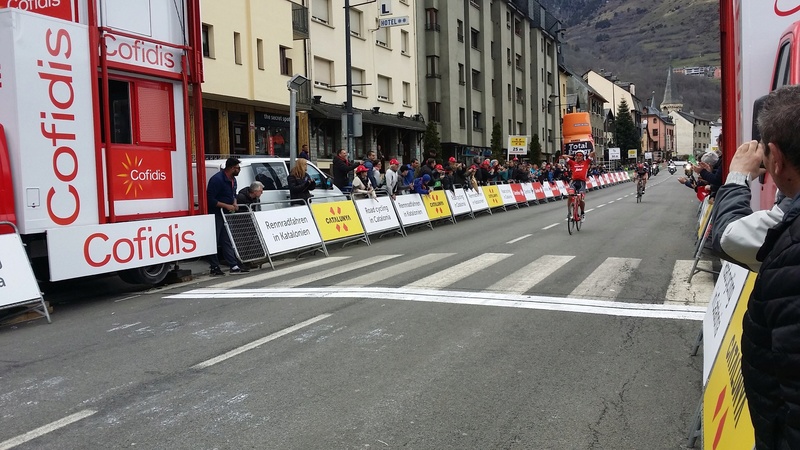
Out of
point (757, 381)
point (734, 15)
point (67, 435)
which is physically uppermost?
point (734, 15)

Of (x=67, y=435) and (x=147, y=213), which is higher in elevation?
(x=147, y=213)

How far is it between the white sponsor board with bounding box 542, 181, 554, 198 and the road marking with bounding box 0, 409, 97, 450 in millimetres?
29648

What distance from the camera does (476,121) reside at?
1984 inches

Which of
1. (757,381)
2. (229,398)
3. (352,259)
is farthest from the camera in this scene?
(352,259)

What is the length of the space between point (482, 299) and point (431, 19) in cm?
3807

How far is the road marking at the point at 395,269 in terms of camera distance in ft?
32.3

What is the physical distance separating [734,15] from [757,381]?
6463 mm

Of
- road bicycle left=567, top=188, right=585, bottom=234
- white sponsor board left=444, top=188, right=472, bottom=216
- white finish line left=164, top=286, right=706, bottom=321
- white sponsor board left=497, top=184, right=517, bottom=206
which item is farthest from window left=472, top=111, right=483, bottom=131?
white finish line left=164, top=286, right=706, bottom=321

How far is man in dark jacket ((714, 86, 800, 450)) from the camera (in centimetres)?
179

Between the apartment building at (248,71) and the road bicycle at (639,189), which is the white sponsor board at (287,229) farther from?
the road bicycle at (639,189)

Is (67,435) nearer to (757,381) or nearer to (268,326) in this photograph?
(268,326)

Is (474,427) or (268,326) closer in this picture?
(474,427)

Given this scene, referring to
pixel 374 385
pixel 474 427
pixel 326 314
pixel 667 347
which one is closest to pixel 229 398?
pixel 374 385

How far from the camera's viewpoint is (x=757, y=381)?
195 cm
